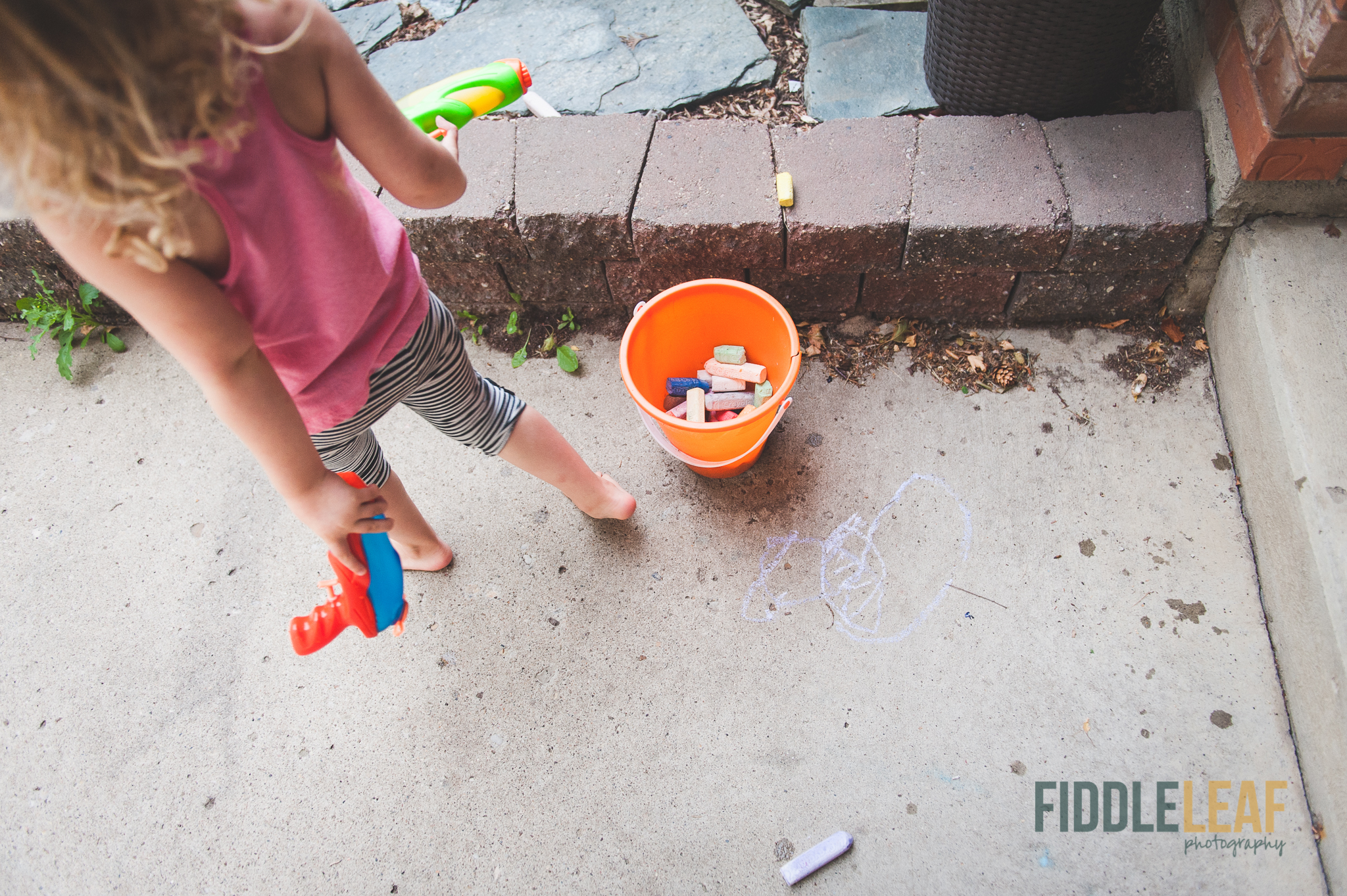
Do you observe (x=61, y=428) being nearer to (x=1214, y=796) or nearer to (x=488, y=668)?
(x=488, y=668)

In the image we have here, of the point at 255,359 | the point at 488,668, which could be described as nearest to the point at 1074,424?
the point at 488,668

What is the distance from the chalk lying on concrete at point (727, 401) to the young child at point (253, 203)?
0.60m

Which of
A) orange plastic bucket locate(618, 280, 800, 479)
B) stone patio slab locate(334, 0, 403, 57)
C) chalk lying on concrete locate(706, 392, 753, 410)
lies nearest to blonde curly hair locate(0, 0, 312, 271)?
orange plastic bucket locate(618, 280, 800, 479)

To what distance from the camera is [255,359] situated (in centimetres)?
91

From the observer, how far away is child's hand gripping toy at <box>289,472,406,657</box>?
1.23m

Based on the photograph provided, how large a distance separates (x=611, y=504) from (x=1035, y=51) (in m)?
1.42

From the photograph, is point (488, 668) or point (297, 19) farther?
point (488, 668)

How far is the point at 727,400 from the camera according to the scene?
1738 millimetres

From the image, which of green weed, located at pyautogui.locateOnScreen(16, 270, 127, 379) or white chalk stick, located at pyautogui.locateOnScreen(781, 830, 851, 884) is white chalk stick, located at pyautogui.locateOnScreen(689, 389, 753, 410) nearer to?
white chalk stick, located at pyautogui.locateOnScreen(781, 830, 851, 884)

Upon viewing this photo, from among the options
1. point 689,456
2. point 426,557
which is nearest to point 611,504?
point 689,456

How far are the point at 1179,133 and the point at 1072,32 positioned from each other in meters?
A: 0.36

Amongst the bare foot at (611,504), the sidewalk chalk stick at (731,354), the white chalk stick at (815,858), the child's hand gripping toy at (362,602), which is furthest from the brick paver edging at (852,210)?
the white chalk stick at (815,858)

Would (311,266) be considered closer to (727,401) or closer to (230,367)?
(230,367)

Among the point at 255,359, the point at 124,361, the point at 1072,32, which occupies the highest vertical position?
the point at 255,359
